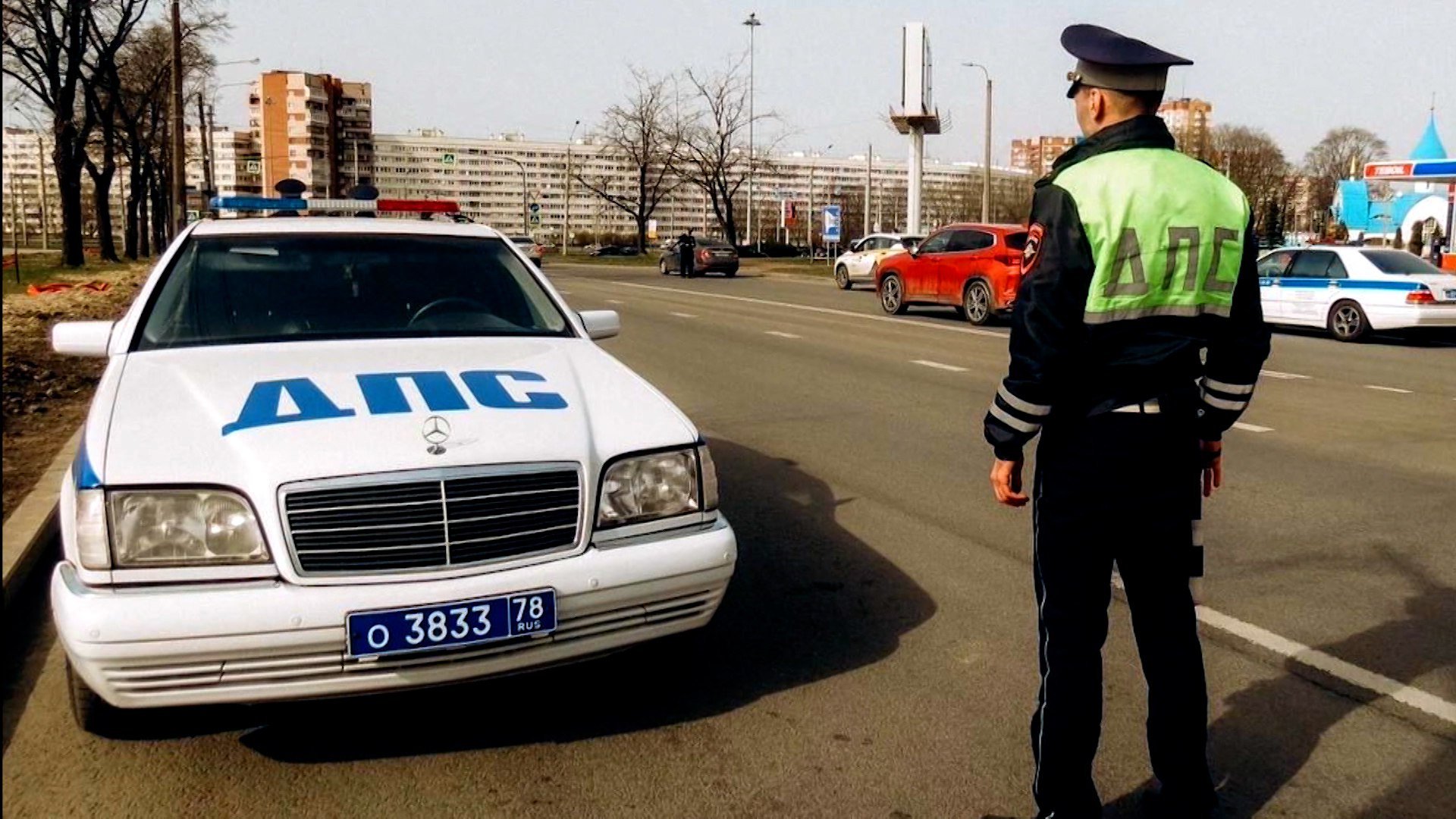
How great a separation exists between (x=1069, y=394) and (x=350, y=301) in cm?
313

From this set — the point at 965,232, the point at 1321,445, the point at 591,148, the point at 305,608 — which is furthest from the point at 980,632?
the point at 591,148

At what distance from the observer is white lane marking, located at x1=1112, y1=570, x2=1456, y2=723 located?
3914mm

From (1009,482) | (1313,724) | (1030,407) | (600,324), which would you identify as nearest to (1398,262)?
(600,324)

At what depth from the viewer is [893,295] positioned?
23266 millimetres

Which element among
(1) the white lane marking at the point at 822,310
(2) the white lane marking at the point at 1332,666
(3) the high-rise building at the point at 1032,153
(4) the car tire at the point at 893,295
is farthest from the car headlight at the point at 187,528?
(3) the high-rise building at the point at 1032,153

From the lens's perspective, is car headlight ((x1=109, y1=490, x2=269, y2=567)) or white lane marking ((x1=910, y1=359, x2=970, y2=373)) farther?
white lane marking ((x1=910, y1=359, x2=970, y2=373))

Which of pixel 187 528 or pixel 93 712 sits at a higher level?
pixel 187 528

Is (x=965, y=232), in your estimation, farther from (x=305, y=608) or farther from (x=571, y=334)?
(x=305, y=608)

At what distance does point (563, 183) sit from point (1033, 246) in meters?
128

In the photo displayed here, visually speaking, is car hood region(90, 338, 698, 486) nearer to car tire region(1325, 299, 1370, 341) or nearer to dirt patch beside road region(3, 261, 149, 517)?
dirt patch beside road region(3, 261, 149, 517)

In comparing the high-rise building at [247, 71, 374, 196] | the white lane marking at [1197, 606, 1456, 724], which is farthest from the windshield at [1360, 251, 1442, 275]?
the high-rise building at [247, 71, 374, 196]

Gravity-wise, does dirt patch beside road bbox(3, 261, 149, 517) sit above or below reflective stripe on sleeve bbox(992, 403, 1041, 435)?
below

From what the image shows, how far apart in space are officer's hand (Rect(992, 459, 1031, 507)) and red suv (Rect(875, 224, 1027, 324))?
1657 cm

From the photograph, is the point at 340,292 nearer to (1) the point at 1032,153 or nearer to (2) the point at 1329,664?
(2) the point at 1329,664
